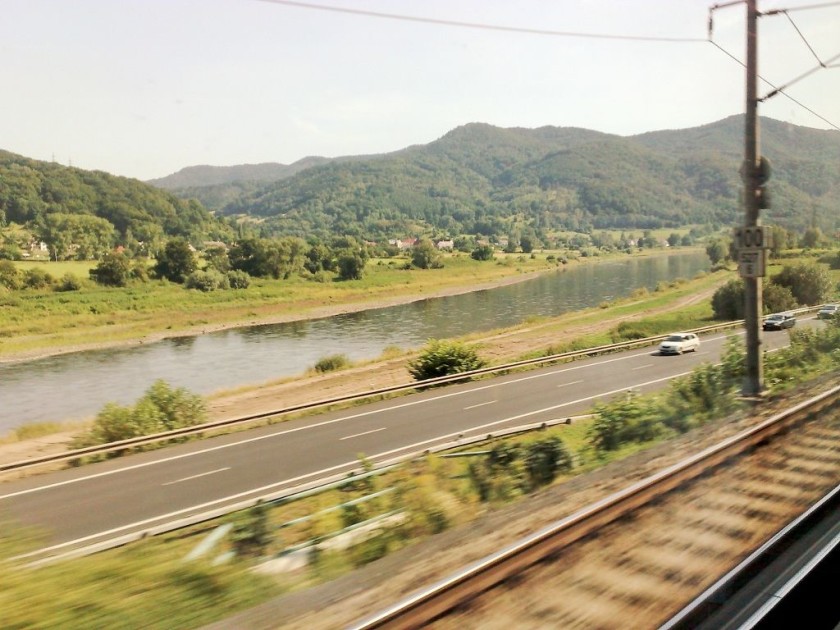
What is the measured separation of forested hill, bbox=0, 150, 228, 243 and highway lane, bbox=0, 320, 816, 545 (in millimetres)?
22335

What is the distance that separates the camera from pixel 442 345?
81.9ft

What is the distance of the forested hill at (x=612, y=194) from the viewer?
798 inches

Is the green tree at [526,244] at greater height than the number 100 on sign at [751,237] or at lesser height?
greater

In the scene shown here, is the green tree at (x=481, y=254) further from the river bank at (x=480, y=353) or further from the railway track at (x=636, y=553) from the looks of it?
the railway track at (x=636, y=553)

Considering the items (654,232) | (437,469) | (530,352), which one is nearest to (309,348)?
(530,352)

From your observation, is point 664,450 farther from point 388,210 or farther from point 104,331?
point 388,210

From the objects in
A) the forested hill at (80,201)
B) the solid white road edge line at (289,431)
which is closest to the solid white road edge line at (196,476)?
the solid white road edge line at (289,431)

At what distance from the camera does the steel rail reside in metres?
13.0

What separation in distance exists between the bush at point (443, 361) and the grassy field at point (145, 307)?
20530mm

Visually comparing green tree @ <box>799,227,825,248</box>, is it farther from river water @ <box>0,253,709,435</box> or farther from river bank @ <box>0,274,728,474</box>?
river water @ <box>0,253,709,435</box>

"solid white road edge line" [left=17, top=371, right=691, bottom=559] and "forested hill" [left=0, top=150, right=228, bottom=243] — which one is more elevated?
"forested hill" [left=0, top=150, right=228, bottom=243]

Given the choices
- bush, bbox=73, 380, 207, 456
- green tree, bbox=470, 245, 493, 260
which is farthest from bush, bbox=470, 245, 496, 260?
bush, bbox=73, 380, 207, 456

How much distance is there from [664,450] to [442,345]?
53.2 feet

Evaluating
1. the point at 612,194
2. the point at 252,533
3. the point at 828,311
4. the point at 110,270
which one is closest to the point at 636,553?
the point at 252,533
